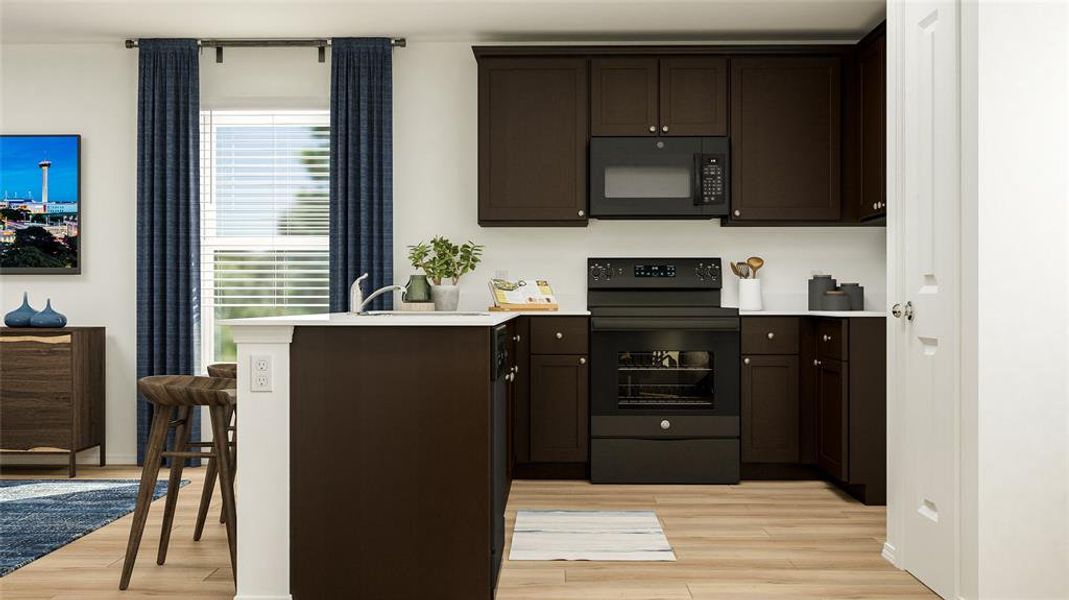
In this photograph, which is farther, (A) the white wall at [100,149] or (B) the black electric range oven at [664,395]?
(A) the white wall at [100,149]

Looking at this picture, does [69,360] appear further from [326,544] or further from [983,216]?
[983,216]

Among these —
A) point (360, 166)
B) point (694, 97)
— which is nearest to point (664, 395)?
point (694, 97)

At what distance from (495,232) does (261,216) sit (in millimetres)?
1436

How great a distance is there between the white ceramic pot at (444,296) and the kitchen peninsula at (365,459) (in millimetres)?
1876

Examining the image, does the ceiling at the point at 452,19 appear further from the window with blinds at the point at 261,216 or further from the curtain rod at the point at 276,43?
the window with blinds at the point at 261,216

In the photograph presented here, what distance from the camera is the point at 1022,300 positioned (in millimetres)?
2500

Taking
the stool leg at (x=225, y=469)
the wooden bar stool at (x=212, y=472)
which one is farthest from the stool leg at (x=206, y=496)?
the stool leg at (x=225, y=469)

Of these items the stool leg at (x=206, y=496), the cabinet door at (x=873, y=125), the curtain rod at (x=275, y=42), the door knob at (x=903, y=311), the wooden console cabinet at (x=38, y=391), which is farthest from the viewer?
the curtain rod at (x=275, y=42)

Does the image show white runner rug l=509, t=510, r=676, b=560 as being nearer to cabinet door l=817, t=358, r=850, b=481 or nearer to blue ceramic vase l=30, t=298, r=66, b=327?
cabinet door l=817, t=358, r=850, b=481

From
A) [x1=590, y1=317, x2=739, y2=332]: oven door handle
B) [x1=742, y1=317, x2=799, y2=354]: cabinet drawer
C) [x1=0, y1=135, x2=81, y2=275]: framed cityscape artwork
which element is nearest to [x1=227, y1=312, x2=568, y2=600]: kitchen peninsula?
[x1=590, y1=317, x2=739, y2=332]: oven door handle

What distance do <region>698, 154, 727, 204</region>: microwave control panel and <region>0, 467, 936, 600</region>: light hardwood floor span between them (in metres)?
1.65

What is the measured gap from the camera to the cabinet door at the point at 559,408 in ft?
14.7

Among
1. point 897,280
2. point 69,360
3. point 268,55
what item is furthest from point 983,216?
point 69,360

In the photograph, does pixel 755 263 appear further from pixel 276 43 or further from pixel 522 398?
pixel 276 43
